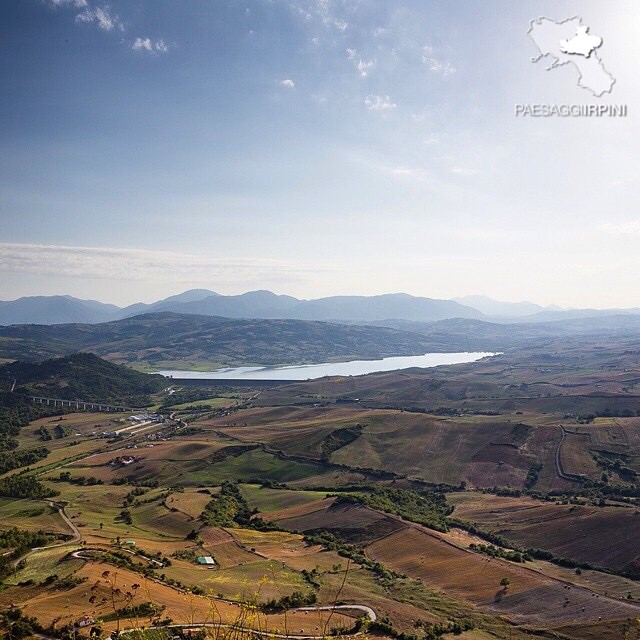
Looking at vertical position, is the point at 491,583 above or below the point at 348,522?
above

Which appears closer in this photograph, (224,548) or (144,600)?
(144,600)

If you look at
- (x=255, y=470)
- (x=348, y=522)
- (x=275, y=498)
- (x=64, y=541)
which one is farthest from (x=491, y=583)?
(x=255, y=470)

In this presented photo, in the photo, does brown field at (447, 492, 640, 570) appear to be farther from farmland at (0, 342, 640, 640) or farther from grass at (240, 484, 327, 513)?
grass at (240, 484, 327, 513)

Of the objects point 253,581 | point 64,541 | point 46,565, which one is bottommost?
point 64,541

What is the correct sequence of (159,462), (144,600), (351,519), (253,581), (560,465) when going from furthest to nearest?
(159,462), (560,465), (351,519), (253,581), (144,600)

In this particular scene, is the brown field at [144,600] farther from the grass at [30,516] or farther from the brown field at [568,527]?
the brown field at [568,527]

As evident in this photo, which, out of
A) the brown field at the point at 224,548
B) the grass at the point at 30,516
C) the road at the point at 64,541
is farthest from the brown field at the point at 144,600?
the grass at the point at 30,516

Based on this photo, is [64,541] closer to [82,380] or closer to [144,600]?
[144,600]

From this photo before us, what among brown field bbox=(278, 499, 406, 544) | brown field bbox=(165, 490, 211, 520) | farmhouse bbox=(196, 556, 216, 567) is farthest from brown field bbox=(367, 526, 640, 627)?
brown field bbox=(165, 490, 211, 520)
